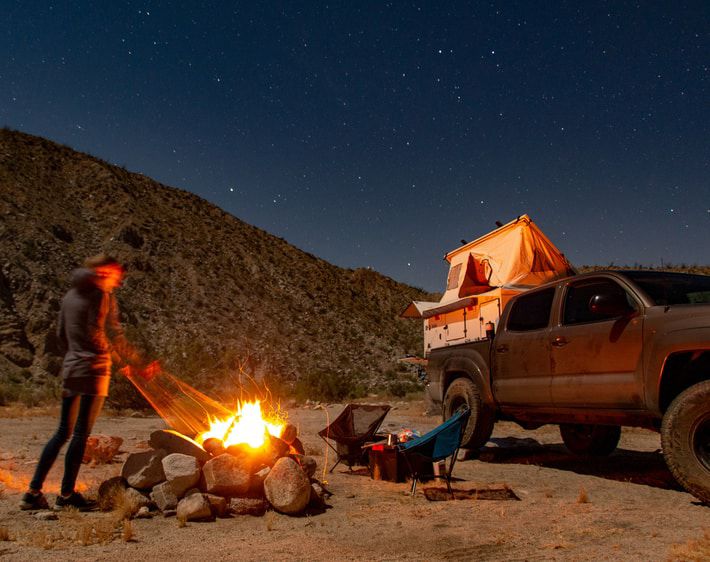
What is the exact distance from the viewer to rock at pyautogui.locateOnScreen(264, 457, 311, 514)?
17.0 ft

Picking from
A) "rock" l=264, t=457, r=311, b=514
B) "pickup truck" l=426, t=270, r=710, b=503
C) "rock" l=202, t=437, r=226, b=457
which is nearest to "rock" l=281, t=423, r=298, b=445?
"rock" l=202, t=437, r=226, b=457

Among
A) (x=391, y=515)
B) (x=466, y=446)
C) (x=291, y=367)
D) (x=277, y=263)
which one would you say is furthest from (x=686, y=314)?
(x=277, y=263)

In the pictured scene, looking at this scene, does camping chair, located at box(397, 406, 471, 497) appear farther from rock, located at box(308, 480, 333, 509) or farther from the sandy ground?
rock, located at box(308, 480, 333, 509)

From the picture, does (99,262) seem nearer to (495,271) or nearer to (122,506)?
(122,506)

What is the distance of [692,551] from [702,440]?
1.50 m

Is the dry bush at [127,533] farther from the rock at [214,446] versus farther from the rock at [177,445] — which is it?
the rock at [214,446]

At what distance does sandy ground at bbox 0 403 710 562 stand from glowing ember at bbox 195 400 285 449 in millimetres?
996

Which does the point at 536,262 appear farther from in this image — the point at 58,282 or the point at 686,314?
the point at 58,282

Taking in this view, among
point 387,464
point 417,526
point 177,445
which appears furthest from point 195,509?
point 387,464

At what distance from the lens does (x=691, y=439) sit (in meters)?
4.75

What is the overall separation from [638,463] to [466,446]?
7.75 feet

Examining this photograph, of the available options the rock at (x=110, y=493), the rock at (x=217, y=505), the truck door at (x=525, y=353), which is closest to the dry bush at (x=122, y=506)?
the rock at (x=110, y=493)

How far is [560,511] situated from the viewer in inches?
201

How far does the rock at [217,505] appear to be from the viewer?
16.6 ft
